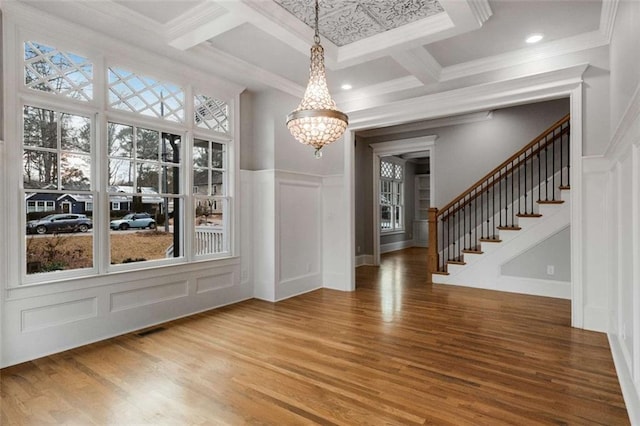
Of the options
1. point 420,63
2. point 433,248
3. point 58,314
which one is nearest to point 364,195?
point 433,248

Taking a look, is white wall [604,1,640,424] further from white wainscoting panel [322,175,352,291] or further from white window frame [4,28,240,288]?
white window frame [4,28,240,288]

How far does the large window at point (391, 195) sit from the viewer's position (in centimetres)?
1025

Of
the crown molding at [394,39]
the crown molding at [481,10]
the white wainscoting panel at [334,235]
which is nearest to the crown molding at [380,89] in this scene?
the crown molding at [394,39]

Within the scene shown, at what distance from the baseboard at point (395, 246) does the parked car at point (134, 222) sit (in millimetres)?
7052

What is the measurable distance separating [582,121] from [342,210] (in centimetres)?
330

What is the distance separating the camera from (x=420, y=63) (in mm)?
4117

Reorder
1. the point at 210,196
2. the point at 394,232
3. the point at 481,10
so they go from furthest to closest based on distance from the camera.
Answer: the point at 394,232, the point at 210,196, the point at 481,10

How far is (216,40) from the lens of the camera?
3.78 m

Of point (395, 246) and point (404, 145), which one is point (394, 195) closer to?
point (395, 246)

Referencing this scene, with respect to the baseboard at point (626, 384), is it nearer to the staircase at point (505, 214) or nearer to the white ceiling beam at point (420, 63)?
the staircase at point (505, 214)

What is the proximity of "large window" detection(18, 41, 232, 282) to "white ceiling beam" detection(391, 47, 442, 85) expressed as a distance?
2486 millimetres

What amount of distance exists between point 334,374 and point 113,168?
3093 millimetres

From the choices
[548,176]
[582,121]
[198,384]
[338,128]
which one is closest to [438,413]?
Answer: [198,384]

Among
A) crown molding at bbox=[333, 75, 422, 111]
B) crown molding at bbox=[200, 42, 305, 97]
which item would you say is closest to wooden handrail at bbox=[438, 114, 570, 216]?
crown molding at bbox=[333, 75, 422, 111]
